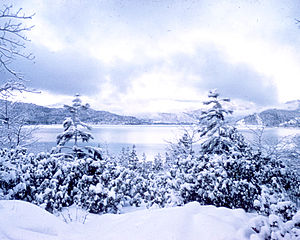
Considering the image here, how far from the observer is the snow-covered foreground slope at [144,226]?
2.61 meters

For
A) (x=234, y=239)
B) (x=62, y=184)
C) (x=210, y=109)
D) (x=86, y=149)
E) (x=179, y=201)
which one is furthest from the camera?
(x=210, y=109)

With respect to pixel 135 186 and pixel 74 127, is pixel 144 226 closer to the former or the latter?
pixel 135 186

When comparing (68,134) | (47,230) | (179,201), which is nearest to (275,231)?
(47,230)

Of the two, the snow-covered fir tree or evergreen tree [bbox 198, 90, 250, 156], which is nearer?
evergreen tree [bbox 198, 90, 250, 156]

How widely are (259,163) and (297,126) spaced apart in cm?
1078

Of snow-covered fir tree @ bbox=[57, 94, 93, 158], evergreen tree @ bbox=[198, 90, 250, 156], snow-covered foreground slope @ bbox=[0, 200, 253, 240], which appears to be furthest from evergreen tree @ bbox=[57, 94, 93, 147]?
snow-covered foreground slope @ bbox=[0, 200, 253, 240]

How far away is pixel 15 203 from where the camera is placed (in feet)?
12.0

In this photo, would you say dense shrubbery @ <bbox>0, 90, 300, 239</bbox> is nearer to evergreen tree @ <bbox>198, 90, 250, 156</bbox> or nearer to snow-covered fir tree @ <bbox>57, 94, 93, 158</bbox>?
evergreen tree @ <bbox>198, 90, 250, 156</bbox>

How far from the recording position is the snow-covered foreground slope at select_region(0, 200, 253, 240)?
103 inches

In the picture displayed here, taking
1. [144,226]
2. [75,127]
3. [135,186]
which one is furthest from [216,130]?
[144,226]

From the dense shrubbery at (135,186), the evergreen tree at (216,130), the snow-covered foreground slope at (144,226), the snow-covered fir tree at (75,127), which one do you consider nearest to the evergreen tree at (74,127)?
the snow-covered fir tree at (75,127)

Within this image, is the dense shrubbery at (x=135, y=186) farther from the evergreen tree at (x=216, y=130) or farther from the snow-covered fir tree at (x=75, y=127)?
the snow-covered fir tree at (x=75, y=127)

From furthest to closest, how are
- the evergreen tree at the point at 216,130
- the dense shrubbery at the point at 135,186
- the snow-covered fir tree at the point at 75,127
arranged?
the snow-covered fir tree at the point at 75,127
the evergreen tree at the point at 216,130
the dense shrubbery at the point at 135,186

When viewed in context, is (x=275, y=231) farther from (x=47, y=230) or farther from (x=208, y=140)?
(x=208, y=140)
